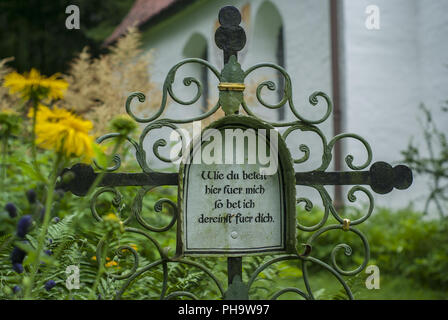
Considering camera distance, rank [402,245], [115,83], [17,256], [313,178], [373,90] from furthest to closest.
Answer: [373,90] < [402,245] < [115,83] < [313,178] < [17,256]

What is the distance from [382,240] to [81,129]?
14.1ft

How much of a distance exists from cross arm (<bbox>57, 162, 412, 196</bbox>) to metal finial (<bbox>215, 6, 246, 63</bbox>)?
0.48 m

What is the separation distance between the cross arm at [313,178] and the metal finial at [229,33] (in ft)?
1.58

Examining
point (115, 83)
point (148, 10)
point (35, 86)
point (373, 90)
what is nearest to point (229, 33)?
point (35, 86)

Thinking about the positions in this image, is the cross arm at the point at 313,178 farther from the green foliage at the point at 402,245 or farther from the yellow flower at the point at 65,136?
the green foliage at the point at 402,245

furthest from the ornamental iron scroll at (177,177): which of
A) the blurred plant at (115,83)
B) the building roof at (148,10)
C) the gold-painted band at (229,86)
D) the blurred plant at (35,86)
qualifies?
the building roof at (148,10)

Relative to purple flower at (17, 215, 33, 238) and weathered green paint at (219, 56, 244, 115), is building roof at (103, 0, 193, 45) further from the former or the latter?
purple flower at (17, 215, 33, 238)

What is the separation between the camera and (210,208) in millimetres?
1688

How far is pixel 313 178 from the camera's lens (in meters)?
1.80

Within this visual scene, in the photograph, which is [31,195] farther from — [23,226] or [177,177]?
[177,177]

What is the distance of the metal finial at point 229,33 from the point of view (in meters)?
1.79

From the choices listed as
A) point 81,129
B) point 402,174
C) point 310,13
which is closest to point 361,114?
point 310,13

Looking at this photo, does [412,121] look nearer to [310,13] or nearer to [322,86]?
[322,86]

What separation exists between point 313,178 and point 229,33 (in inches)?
23.2
